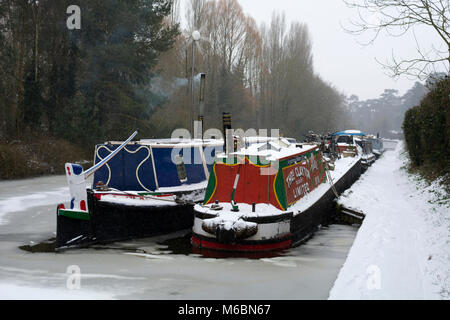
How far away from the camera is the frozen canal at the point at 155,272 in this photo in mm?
6422

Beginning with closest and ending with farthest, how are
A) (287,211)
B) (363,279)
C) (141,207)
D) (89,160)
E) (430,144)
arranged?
(363,279), (287,211), (141,207), (430,144), (89,160)

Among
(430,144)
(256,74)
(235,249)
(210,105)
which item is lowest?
(235,249)

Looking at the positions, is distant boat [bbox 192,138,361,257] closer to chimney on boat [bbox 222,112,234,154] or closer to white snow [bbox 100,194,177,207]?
chimney on boat [bbox 222,112,234,154]

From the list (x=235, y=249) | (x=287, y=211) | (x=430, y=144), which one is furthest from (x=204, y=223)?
(x=430, y=144)

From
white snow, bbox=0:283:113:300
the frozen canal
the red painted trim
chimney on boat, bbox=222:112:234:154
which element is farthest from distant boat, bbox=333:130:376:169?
white snow, bbox=0:283:113:300

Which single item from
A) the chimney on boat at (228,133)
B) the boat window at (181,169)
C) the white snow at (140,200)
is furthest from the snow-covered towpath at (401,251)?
the boat window at (181,169)

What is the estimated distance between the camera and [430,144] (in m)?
15.6

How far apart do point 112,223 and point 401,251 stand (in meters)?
5.65

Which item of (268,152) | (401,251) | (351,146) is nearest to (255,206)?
(268,152)

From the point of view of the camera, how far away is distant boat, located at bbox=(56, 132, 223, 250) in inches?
370

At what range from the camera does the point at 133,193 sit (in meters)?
10.3
